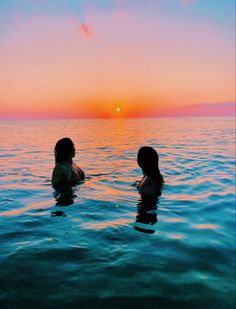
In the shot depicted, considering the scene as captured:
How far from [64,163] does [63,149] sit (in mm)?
545

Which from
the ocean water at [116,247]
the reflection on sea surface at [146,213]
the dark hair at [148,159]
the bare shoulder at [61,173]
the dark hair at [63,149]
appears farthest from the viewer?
the bare shoulder at [61,173]

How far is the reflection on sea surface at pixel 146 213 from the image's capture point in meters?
6.28

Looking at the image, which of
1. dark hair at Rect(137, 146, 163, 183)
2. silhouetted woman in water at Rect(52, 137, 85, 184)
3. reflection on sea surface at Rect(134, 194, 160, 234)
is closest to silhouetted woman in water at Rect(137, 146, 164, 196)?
dark hair at Rect(137, 146, 163, 183)

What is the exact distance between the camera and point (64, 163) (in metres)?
9.87

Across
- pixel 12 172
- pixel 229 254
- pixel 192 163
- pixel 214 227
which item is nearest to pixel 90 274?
pixel 229 254

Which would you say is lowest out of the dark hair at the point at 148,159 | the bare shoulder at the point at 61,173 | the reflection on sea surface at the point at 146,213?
the reflection on sea surface at the point at 146,213

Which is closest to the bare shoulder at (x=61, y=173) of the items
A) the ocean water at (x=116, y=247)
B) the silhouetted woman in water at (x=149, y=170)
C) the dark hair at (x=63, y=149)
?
the dark hair at (x=63, y=149)

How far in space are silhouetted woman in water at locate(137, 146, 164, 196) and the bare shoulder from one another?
2394 millimetres

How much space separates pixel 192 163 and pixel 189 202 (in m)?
8.02

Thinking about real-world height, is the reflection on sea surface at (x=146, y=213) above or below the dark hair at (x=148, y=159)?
below

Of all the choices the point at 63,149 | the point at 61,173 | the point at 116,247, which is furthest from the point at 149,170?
the point at 116,247

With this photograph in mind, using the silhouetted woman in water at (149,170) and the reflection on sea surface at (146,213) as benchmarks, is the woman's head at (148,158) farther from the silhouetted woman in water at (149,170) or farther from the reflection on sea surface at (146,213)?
the reflection on sea surface at (146,213)

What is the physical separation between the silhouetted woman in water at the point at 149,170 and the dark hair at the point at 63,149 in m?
2.46

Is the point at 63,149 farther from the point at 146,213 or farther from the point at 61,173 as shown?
the point at 146,213
